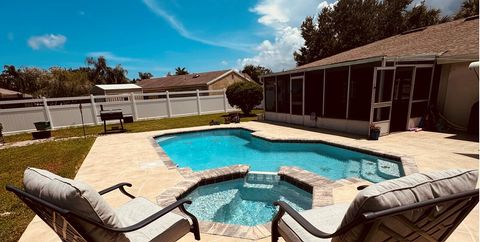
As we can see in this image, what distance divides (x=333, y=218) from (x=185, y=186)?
3.27 m

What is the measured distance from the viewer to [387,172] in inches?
236

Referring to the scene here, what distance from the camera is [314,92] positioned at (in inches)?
459

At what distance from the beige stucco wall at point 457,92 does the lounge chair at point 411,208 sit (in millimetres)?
10495

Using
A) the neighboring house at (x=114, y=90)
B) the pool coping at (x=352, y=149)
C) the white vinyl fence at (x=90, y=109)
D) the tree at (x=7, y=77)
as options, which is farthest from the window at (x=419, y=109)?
the tree at (x=7, y=77)

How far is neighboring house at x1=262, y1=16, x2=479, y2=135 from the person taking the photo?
29.1 feet

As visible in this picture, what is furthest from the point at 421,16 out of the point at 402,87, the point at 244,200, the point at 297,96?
the point at 244,200

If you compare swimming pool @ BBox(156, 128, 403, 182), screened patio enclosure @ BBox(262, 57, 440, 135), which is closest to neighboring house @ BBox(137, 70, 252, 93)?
swimming pool @ BBox(156, 128, 403, 182)

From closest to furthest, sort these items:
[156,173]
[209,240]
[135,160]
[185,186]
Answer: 1. [209,240]
2. [185,186]
3. [156,173]
4. [135,160]

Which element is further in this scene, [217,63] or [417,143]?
[217,63]

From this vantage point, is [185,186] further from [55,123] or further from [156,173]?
[55,123]

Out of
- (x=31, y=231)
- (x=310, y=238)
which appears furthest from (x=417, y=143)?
(x=31, y=231)

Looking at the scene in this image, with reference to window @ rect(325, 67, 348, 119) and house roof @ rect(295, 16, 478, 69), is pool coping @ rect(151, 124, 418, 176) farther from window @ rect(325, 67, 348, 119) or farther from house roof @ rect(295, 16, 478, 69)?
house roof @ rect(295, 16, 478, 69)

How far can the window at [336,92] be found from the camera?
1007 cm

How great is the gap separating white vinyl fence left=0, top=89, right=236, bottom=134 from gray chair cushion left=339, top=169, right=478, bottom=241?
1526 cm
